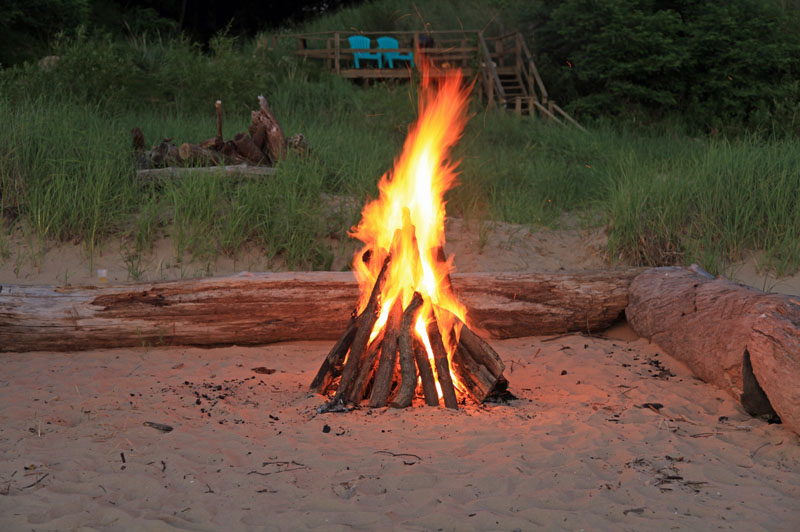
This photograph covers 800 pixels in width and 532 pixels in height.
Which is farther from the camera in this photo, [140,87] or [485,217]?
[140,87]

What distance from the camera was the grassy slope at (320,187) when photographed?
Result: 7.07 metres

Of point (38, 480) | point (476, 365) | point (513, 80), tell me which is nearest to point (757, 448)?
point (476, 365)

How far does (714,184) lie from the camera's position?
759cm

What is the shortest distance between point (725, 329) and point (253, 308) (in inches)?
120

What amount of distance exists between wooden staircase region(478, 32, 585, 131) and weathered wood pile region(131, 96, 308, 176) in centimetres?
724

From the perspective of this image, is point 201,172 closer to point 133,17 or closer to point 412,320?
point 412,320

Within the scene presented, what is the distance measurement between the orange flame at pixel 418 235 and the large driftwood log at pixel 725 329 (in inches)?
55.7

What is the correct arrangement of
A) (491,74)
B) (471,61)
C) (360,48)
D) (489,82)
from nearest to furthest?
(491,74), (489,82), (471,61), (360,48)

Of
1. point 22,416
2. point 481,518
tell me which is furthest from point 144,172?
point 481,518

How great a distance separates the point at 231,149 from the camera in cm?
823

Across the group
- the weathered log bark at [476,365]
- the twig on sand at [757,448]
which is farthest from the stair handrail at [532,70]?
the twig on sand at [757,448]

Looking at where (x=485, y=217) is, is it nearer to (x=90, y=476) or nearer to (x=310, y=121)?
(x=310, y=121)

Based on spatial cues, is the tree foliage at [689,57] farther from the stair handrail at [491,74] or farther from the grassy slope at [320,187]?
the grassy slope at [320,187]

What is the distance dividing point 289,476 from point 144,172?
502cm
